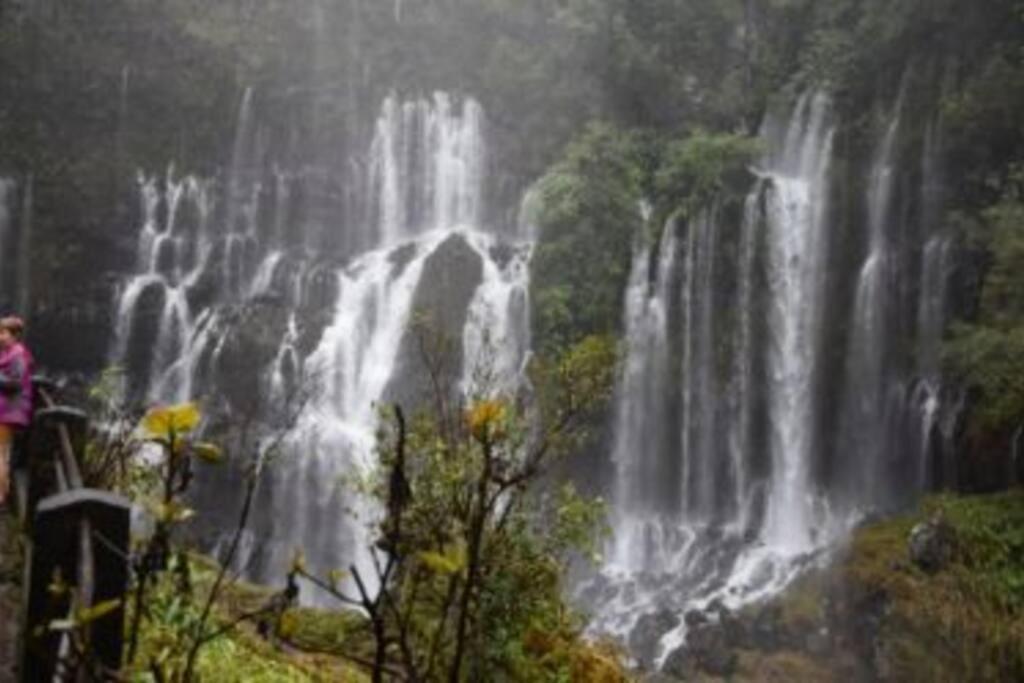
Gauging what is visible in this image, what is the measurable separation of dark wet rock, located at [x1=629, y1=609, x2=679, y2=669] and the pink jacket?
40.1ft

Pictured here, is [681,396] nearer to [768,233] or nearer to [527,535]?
[768,233]

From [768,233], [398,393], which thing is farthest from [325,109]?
[768,233]

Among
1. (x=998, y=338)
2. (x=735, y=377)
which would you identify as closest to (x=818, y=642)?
(x=998, y=338)

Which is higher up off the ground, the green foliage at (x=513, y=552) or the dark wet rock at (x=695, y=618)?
the green foliage at (x=513, y=552)

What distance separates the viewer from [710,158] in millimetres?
26609

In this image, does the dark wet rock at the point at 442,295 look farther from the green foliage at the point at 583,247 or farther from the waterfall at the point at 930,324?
the waterfall at the point at 930,324

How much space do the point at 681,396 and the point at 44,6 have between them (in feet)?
67.6

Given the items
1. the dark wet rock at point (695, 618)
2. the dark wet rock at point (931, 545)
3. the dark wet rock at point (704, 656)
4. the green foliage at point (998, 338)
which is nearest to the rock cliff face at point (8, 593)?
the dark wet rock at point (704, 656)

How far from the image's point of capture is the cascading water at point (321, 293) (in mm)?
24656

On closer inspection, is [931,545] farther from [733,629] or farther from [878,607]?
[733,629]

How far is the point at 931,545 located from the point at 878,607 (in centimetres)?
128

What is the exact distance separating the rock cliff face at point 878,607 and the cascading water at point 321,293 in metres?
7.87

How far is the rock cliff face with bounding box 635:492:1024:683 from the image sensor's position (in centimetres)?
1535

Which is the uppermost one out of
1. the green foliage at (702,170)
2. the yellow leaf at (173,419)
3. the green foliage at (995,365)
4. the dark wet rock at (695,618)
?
the green foliage at (702,170)
